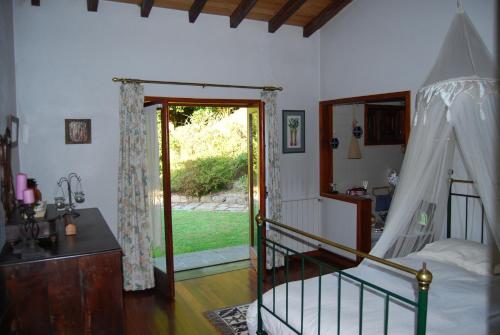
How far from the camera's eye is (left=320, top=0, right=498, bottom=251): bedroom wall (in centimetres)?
401

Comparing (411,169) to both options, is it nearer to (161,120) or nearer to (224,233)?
(161,120)

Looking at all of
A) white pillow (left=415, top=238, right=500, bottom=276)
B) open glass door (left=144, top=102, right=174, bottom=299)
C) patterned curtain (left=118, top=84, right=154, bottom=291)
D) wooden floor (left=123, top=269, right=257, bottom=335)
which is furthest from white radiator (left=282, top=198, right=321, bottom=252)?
white pillow (left=415, top=238, right=500, bottom=276)

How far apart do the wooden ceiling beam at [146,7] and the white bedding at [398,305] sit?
3.23 m

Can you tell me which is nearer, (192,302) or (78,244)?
(78,244)

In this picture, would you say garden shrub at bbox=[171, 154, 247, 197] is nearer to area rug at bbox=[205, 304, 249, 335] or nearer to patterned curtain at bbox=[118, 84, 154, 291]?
patterned curtain at bbox=[118, 84, 154, 291]

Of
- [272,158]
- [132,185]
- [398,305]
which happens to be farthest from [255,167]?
[398,305]

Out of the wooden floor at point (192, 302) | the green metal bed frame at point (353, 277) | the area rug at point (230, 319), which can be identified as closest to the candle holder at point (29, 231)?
the wooden floor at point (192, 302)

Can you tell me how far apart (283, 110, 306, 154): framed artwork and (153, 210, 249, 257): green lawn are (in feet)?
7.26

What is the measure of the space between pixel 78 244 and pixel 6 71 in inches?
64.3

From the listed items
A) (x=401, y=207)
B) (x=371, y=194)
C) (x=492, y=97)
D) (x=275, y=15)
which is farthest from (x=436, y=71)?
(x=371, y=194)

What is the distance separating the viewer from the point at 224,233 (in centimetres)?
793

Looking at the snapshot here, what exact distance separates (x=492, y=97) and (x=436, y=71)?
0.53 metres

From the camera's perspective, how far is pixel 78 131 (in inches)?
171

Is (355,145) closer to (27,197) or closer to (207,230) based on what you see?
(207,230)
